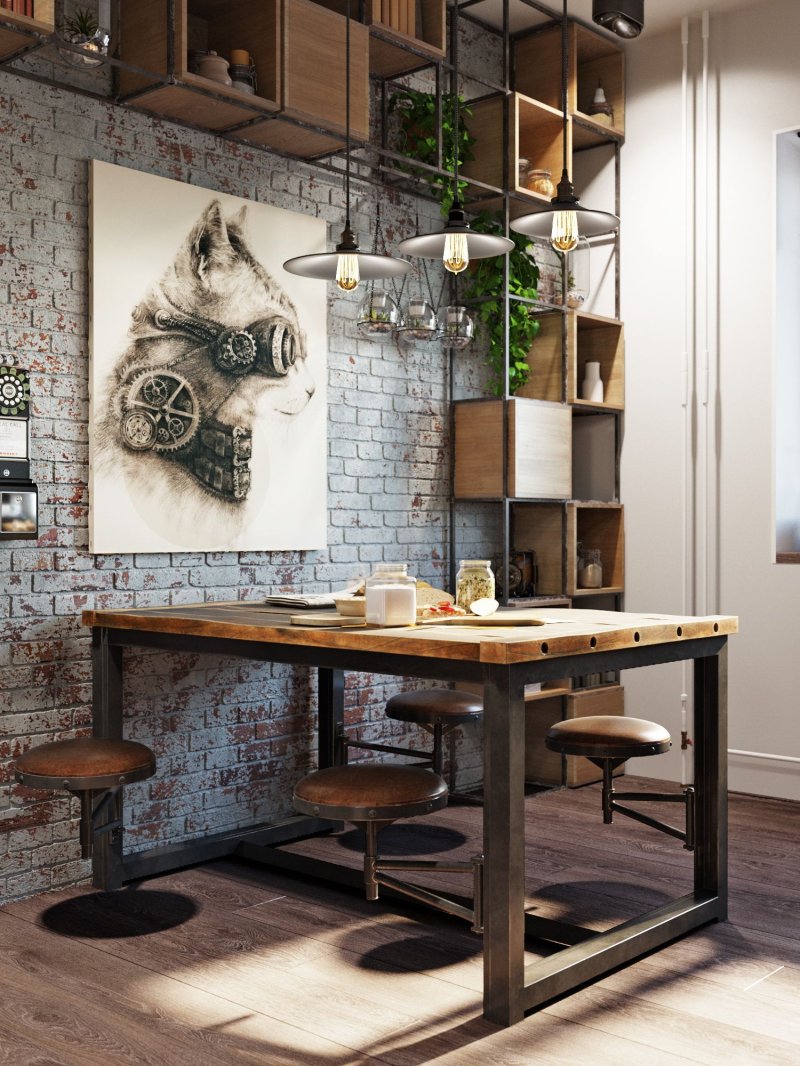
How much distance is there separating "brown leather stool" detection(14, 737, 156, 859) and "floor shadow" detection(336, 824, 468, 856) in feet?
3.49

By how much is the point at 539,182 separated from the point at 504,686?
2.93 meters

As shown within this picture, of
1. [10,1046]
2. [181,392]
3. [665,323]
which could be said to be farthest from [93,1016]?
[665,323]

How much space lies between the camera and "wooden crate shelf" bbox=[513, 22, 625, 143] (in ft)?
15.8

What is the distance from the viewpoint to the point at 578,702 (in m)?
4.69

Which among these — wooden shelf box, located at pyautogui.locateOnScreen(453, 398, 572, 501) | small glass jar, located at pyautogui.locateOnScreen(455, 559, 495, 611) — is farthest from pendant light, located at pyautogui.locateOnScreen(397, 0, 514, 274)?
wooden shelf box, located at pyautogui.locateOnScreen(453, 398, 572, 501)

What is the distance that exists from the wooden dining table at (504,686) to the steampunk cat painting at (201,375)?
1.19 feet

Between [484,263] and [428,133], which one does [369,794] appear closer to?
[484,263]

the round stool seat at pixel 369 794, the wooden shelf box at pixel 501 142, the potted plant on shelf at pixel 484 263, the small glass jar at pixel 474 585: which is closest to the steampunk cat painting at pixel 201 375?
the potted plant on shelf at pixel 484 263

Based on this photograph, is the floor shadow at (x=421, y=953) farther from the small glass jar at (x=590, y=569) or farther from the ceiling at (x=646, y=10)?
the ceiling at (x=646, y=10)

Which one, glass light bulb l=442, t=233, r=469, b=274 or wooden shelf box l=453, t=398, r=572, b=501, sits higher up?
glass light bulb l=442, t=233, r=469, b=274

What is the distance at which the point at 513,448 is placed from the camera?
449cm

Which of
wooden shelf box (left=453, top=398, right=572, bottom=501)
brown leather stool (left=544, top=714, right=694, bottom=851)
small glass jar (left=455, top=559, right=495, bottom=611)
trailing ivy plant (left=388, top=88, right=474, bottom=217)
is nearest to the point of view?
brown leather stool (left=544, top=714, right=694, bottom=851)

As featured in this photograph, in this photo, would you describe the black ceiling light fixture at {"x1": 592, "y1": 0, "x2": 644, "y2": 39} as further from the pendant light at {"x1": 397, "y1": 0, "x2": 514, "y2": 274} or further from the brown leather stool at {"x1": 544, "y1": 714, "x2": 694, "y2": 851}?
the brown leather stool at {"x1": 544, "y1": 714, "x2": 694, "y2": 851}

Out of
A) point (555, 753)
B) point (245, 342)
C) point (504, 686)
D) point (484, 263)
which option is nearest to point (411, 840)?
point (555, 753)
